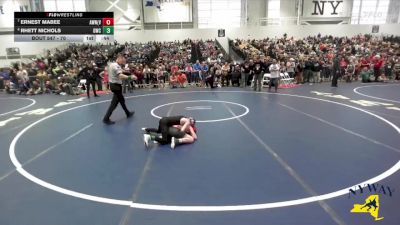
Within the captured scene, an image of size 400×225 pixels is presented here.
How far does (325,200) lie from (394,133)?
4098 millimetres

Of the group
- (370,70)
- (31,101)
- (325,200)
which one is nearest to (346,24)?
(370,70)

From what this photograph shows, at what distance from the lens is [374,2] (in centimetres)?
3192

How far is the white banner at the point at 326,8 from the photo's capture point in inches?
1266

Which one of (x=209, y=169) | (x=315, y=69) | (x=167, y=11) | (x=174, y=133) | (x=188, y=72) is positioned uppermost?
(x=167, y=11)

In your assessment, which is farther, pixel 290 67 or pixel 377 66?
pixel 290 67

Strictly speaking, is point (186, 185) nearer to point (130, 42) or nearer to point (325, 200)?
point (325, 200)

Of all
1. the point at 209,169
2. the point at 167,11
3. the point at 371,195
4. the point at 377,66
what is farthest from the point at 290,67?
the point at 167,11

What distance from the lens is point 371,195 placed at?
3.97 m

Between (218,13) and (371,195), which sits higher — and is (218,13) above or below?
above

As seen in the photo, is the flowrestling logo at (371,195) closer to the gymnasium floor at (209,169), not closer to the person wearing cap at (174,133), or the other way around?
the gymnasium floor at (209,169)

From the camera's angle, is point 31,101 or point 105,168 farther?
point 31,101
